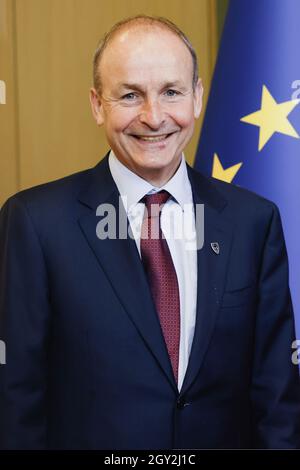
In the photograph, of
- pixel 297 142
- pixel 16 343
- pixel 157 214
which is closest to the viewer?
pixel 16 343

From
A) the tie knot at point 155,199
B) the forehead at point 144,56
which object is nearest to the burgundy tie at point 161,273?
the tie knot at point 155,199

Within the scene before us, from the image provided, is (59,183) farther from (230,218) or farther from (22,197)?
(230,218)

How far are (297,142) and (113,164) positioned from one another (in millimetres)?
773

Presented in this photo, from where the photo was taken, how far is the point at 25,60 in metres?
2.57

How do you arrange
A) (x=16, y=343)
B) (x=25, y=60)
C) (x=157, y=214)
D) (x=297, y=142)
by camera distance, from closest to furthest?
(x=16, y=343) → (x=157, y=214) → (x=297, y=142) → (x=25, y=60)

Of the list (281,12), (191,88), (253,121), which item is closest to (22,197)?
(191,88)

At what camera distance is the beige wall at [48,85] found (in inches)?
101

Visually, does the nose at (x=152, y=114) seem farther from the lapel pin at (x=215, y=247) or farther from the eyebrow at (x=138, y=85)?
the lapel pin at (x=215, y=247)

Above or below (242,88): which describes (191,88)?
below

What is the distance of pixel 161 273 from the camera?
1427mm

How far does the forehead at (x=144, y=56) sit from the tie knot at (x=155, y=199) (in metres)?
0.21

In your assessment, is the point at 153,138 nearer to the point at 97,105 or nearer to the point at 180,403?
the point at 97,105

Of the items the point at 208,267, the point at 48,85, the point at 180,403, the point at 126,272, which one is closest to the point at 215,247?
the point at 208,267

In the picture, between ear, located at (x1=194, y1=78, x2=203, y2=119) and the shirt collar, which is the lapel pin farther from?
A: ear, located at (x1=194, y1=78, x2=203, y2=119)
